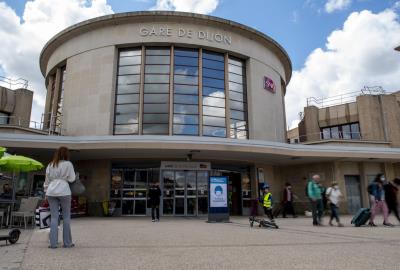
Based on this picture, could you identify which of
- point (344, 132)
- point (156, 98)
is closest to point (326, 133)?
point (344, 132)

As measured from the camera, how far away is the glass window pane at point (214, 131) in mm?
20391

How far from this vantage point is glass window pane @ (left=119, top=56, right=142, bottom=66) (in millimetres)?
21109

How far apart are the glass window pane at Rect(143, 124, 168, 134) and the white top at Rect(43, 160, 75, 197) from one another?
13624 mm

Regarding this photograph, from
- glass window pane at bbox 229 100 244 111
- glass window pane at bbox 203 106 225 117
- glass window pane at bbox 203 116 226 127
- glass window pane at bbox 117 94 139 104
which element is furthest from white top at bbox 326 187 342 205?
glass window pane at bbox 117 94 139 104

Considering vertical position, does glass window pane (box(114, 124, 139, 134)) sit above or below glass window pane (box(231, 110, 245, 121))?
below

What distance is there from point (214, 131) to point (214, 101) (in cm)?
187

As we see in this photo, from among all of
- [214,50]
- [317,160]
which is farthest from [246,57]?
[317,160]

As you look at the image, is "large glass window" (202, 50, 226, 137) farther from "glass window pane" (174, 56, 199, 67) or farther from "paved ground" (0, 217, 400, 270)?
"paved ground" (0, 217, 400, 270)

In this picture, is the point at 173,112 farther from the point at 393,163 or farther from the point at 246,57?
the point at 393,163

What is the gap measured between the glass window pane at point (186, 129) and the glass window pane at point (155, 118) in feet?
2.43

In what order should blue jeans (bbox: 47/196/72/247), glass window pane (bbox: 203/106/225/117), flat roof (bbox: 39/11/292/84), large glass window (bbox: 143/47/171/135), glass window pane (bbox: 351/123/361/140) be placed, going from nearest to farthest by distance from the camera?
blue jeans (bbox: 47/196/72/247) → large glass window (bbox: 143/47/171/135) → glass window pane (bbox: 203/106/225/117) → flat roof (bbox: 39/11/292/84) → glass window pane (bbox: 351/123/361/140)

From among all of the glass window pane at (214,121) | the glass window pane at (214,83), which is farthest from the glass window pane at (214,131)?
the glass window pane at (214,83)

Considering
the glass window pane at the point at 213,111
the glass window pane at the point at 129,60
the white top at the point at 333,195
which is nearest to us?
the white top at the point at 333,195

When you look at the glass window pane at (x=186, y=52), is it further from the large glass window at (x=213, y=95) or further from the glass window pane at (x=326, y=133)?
the glass window pane at (x=326, y=133)
